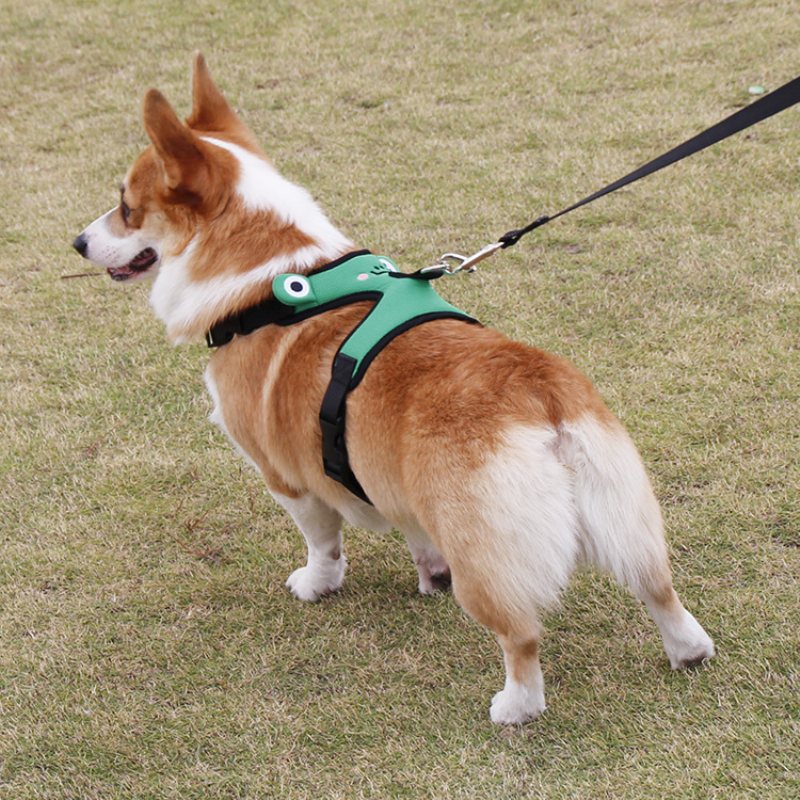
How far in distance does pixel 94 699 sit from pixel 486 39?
18.6ft

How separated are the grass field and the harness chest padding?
642 millimetres

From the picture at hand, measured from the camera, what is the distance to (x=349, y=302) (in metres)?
2.46

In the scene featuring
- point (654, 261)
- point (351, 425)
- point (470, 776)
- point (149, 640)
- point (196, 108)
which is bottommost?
point (654, 261)

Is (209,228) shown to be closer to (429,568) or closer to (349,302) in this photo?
(349,302)

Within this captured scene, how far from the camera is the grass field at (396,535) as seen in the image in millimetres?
2332

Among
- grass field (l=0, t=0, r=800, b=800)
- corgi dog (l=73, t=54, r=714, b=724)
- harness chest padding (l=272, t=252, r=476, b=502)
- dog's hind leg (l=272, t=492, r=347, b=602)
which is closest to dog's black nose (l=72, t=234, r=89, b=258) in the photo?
corgi dog (l=73, t=54, r=714, b=724)

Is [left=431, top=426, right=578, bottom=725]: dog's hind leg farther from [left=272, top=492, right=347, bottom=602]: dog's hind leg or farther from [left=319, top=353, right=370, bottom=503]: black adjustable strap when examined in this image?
[left=272, top=492, right=347, bottom=602]: dog's hind leg

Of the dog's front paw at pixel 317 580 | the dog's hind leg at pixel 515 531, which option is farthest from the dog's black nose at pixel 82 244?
the dog's hind leg at pixel 515 531

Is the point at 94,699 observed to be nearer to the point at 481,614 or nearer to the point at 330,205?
the point at 481,614

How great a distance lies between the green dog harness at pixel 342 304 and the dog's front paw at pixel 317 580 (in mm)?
459

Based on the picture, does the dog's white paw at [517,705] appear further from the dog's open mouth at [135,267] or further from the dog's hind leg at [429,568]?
the dog's open mouth at [135,267]

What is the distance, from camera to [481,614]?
2.13 m

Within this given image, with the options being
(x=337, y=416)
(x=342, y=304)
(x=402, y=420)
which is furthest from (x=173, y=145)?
(x=402, y=420)

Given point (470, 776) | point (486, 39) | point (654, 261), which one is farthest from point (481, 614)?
point (486, 39)
